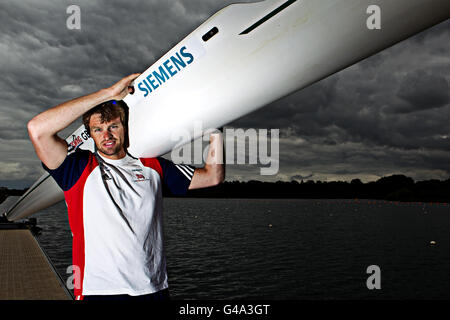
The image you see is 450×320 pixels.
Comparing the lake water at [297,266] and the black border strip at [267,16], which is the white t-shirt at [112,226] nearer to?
the black border strip at [267,16]

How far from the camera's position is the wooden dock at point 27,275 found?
33.4 feet

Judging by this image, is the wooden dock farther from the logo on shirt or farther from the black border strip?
the black border strip

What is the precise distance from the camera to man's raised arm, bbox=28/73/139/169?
2.18 m

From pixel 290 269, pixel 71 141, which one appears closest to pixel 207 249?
pixel 290 269

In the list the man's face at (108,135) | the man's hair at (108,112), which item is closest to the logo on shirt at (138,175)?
the man's face at (108,135)

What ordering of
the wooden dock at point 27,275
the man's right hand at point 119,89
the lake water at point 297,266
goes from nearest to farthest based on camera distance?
1. the man's right hand at point 119,89
2. the wooden dock at point 27,275
3. the lake water at point 297,266

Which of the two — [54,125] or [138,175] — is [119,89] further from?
[138,175]

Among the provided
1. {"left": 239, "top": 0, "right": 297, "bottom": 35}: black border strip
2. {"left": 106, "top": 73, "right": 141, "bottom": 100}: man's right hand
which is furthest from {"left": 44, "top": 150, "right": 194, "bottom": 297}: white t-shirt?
{"left": 239, "top": 0, "right": 297, "bottom": 35}: black border strip

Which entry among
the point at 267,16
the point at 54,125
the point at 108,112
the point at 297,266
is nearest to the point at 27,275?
the point at 108,112

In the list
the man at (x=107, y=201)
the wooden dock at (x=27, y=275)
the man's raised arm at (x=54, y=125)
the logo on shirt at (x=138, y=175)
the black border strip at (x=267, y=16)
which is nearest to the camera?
the man's raised arm at (x=54, y=125)

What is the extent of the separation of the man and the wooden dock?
868 centimetres

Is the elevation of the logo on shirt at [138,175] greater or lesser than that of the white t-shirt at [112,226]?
greater

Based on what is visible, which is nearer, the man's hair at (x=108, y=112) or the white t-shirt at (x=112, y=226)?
the white t-shirt at (x=112, y=226)

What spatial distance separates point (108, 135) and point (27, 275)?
43.0 feet
